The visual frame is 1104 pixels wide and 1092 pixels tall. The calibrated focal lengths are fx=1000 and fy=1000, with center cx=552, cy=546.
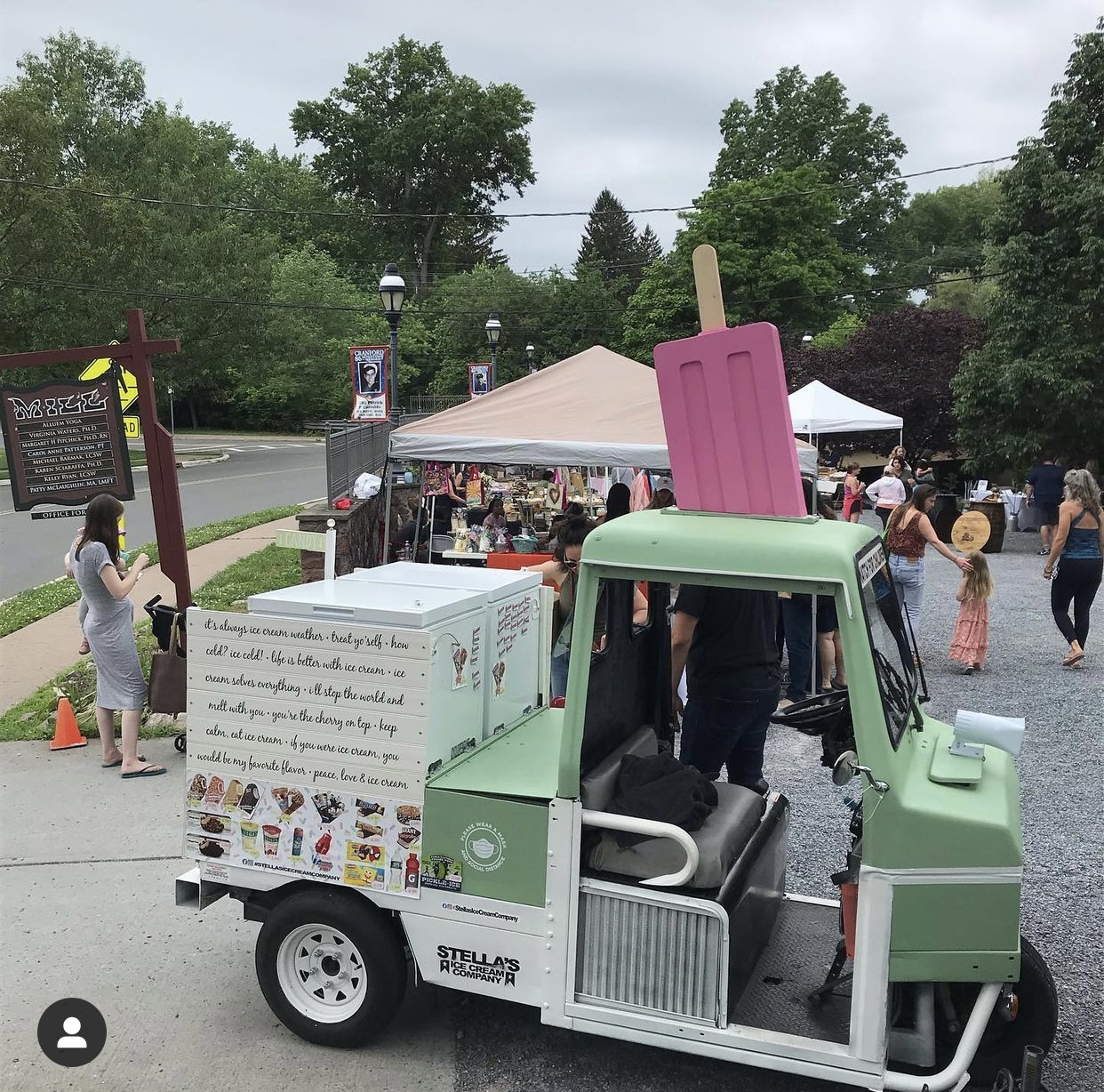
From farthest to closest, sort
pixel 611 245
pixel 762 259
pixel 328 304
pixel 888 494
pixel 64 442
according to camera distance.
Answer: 1. pixel 611 245
2. pixel 328 304
3. pixel 762 259
4. pixel 888 494
5. pixel 64 442

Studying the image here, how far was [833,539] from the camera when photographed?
10.5 ft

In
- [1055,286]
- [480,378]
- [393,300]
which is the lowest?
[480,378]

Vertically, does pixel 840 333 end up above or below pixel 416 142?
below

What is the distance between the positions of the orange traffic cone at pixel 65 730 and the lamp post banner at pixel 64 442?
155 cm

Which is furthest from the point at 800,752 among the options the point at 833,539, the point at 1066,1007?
the point at 833,539

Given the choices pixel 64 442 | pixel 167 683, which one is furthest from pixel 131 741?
pixel 64 442

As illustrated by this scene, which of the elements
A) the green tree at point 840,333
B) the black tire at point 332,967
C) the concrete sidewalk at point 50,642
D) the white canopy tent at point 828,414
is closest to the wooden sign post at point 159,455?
the concrete sidewalk at point 50,642

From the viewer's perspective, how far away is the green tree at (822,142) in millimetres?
55750

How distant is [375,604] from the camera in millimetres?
3736

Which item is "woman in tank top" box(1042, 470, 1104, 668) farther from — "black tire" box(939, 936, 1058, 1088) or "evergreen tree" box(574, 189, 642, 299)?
"evergreen tree" box(574, 189, 642, 299)

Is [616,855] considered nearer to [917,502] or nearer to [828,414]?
[917,502]

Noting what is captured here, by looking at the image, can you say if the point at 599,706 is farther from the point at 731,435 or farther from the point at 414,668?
the point at 731,435

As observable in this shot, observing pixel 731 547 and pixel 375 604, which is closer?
pixel 731 547

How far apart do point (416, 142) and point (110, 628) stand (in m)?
64.9
